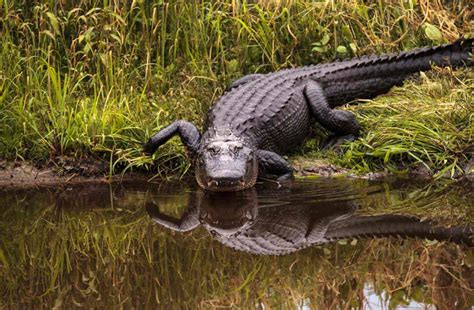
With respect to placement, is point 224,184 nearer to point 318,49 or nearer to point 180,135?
point 180,135

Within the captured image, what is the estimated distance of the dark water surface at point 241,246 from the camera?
14.7 ft

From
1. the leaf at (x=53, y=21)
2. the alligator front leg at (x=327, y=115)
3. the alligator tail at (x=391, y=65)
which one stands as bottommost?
the alligator front leg at (x=327, y=115)

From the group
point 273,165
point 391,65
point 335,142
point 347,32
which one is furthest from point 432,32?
point 273,165

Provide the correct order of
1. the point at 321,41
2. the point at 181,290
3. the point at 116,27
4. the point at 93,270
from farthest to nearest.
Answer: the point at 321,41, the point at 116,27, the point at 93,270, the point at 181,290

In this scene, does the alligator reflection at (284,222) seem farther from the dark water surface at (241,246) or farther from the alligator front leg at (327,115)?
the alligator front leg at (327,115)

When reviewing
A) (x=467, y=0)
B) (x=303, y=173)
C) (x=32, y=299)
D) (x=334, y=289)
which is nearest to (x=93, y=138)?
(x=303, y=173)

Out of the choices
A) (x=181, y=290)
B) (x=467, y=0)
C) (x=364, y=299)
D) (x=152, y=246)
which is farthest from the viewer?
(x=467, y=0)

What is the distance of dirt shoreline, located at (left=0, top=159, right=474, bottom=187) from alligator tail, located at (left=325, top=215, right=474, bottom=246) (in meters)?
1.28

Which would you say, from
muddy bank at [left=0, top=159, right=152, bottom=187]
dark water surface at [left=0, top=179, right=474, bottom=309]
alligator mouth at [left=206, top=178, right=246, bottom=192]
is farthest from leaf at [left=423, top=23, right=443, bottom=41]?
muddy bank at [left=0, top=159, right=152, bottom=187]

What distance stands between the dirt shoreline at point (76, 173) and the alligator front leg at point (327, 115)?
48 centimetres

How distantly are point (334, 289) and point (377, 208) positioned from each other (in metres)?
1.60

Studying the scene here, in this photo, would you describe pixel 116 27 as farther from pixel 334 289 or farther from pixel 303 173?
pixel 334 289

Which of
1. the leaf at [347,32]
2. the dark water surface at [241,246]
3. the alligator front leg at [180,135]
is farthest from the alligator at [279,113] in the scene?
the leaf at [347,32]

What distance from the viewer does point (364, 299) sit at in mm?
4305
